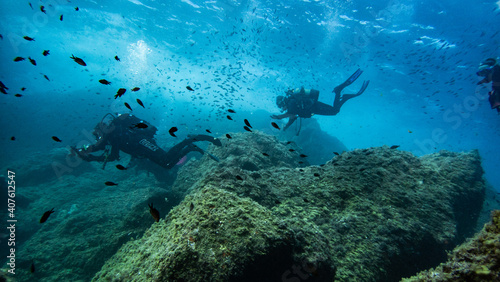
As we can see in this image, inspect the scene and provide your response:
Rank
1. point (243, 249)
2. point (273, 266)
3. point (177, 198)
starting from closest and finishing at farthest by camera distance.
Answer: point (243, 249)
point (273, 266)
point (177, 198)

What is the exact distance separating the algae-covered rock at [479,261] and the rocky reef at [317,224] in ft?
4.09

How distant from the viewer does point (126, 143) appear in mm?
8133

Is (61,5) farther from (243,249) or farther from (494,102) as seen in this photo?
(494,102)

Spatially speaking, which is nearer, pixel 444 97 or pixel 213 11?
pixel 213 11

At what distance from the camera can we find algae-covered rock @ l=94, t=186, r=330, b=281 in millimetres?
1982

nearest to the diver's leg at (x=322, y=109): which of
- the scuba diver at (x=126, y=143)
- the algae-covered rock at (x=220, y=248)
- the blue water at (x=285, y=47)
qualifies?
the blue water at (x=285, y=47)

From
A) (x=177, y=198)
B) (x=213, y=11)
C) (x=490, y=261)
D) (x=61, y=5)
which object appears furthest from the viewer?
(x=61, y=5)

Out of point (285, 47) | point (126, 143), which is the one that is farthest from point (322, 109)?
point (285, 47)

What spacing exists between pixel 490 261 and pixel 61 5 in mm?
44032

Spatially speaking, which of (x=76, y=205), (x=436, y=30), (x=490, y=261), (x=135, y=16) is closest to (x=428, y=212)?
(x=490, y=261)

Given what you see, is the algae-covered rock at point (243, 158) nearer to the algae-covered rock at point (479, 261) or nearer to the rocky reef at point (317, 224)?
the rocky reef at point (317, 224)

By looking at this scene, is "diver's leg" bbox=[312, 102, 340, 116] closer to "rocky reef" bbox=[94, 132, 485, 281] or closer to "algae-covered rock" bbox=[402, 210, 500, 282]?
"rocky reef" bbox=[94, 132, 485, 281]

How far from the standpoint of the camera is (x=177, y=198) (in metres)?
7.57

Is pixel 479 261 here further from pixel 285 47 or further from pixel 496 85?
pixel 285 47
